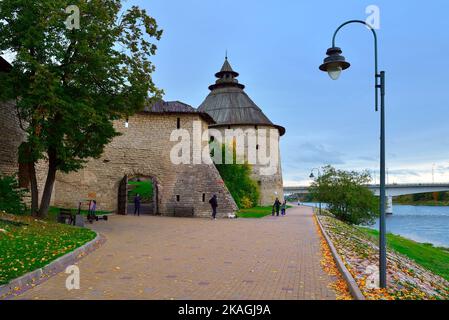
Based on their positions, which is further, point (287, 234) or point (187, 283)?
point (287, 234)

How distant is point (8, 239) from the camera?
1065 cm

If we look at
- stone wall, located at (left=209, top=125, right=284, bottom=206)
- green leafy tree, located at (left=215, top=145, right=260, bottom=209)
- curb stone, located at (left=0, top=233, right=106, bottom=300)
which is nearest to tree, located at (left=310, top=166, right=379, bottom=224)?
green leafy tree, located at (left=215, top=145, right=260, bottom=209)

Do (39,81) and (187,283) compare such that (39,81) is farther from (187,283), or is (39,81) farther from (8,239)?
(187,283)

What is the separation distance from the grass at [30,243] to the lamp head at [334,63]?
7590 millimetres

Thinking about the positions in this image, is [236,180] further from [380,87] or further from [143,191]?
[380,87]

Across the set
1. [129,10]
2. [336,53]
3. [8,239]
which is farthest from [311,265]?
[129,10]

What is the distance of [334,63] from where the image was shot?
7586 mm

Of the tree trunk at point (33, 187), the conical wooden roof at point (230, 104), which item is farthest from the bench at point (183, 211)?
the conical wooden roof at point (230, 104)

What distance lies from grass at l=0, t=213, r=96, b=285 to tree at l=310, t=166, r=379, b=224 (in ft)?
81.6

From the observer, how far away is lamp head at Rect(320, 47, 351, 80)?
7543 millimetres

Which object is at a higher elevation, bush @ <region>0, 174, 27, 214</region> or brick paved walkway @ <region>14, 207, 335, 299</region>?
bush @ <region>0, 174, 27, 214</region>

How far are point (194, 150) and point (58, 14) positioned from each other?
1513 cm

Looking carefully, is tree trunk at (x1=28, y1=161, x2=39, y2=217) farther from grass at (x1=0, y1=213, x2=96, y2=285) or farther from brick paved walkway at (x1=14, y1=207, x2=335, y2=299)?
brick paved walkway at (x1=14, y1=207, x2=335, y2=299)

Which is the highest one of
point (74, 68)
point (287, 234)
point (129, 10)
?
point (129, 10)
